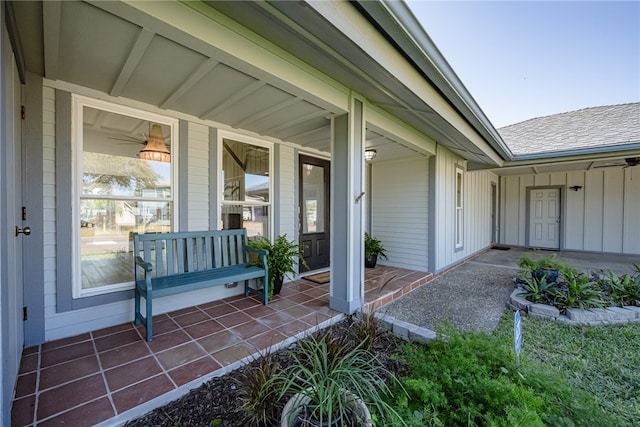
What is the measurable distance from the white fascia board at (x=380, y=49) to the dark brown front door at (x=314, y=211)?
2254mm

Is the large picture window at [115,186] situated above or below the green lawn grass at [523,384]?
above

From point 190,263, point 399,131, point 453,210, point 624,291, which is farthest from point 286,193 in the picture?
point 624,291

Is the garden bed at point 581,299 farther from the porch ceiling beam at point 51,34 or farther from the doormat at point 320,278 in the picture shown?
the porch ceiling beam at point 51,34

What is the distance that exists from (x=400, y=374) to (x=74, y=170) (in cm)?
331

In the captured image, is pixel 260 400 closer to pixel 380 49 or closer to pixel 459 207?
pixel 380 49

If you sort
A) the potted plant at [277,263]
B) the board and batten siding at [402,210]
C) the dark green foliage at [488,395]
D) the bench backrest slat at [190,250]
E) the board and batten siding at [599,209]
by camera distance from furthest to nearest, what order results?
the board and batten siding at [599,209]
the board and batten siding at [402,210]
the potted plant at [277,263]
the bench backrest slat at [190,250]
the dark green foliage at [488,395]

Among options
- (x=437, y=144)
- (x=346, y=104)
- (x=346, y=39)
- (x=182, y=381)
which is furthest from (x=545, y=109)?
(x=182, y=381)

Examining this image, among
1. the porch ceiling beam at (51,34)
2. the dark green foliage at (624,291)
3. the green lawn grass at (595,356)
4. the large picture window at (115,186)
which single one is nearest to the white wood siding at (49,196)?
the large picture window at (115,186)

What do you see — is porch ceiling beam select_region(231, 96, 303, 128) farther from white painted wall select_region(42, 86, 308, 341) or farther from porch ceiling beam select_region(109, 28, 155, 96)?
porch ceiling beam select_region(109, 28, 155, 96)

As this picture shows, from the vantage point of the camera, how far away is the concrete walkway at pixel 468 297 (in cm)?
278

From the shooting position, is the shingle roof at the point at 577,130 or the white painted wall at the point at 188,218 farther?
the shingle roof at the point at 577,130

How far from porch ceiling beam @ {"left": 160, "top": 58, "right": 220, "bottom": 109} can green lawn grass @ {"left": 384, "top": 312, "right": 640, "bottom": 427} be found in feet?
8.18

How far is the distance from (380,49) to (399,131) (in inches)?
67.8

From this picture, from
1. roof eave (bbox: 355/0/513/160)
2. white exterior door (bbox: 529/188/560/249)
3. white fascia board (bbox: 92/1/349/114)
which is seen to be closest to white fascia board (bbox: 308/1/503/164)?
roof eave (bbox: 355/0/513/160)
